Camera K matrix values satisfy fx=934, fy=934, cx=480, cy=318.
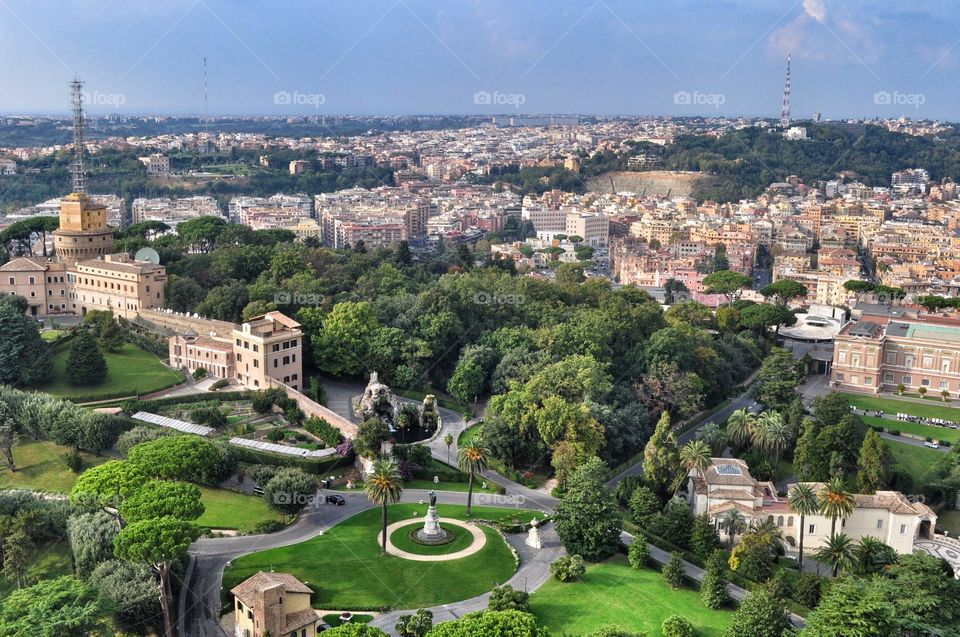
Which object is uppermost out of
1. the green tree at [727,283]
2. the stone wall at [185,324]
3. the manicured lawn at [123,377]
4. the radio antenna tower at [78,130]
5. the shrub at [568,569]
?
the radio antenna tower at [78,130]

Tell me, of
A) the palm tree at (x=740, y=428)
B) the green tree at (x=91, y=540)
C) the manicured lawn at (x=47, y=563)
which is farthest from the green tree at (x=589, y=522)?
the manicured lawn at (x=47, y=563)

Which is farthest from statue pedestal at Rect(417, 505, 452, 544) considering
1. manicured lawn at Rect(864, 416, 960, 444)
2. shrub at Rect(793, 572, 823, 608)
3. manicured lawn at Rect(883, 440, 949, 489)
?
manicured lawn at Rect(864, 416, 960, 444)

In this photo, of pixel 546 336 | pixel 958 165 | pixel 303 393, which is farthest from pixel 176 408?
pixel 958 165

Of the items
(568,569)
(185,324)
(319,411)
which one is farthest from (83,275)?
(568,569)

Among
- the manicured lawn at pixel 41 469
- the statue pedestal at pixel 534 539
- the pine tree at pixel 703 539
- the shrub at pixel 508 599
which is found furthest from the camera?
the manicured lawn at pixel 41 469

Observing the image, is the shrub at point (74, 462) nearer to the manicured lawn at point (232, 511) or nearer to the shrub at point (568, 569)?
the manicured lawn at point (232, 511)

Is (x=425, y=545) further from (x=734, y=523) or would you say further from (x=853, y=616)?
(x=853, y=616)

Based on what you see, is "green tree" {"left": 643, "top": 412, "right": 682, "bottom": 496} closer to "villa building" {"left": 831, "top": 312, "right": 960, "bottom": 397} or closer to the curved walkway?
the curved walkway
